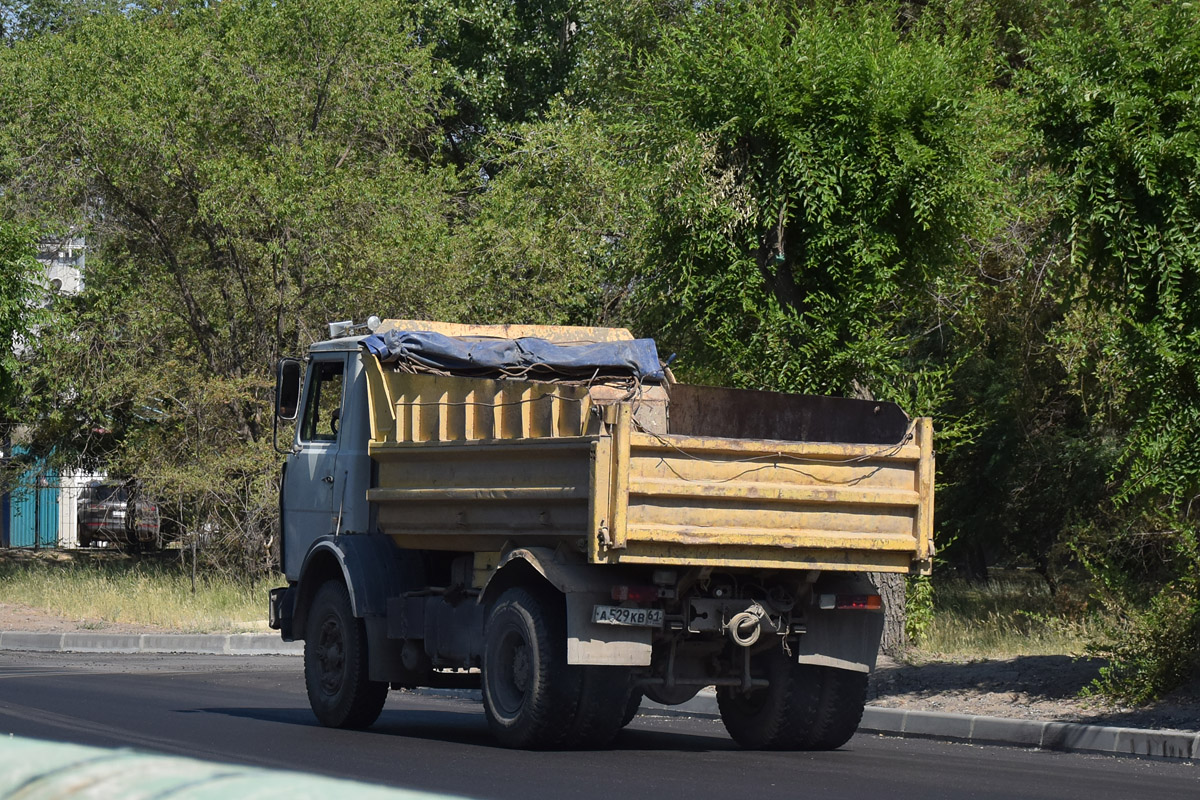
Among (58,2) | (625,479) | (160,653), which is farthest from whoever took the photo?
(58,2)

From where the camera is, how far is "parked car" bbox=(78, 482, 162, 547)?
28.1 m

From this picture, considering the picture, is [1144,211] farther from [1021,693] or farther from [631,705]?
[631,705]

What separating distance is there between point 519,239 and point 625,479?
16144 mm

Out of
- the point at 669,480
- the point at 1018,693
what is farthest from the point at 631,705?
the point at 1018,693

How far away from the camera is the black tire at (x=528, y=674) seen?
945cm

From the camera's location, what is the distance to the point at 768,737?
34.1ft

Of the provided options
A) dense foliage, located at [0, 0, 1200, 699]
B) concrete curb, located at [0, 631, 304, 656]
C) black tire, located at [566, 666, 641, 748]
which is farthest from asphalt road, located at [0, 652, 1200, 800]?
concrete curb, located at [0, 631, 304, 656]

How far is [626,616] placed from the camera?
30.6 ft

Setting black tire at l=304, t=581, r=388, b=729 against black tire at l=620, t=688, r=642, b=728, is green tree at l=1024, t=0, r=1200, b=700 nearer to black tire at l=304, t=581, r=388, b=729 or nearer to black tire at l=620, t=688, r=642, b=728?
black tire at l=620, t=688, r=642, b=728

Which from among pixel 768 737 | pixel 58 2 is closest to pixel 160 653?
pixel 768 737

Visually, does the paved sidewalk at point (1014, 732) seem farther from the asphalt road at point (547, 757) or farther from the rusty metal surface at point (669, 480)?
the rusty metal surface at point (669, 480)


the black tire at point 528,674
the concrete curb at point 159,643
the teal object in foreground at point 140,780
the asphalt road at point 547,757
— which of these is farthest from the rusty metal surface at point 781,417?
the concrete curb at point 159,643

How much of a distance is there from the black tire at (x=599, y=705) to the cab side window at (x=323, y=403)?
11.7 ft

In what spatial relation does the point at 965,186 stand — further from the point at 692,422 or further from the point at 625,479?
the point at 625,479
